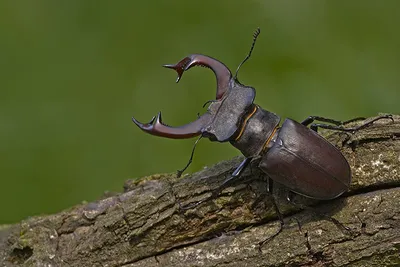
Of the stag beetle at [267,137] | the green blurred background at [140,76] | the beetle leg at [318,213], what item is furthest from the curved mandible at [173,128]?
the green blurred background at [140,76]

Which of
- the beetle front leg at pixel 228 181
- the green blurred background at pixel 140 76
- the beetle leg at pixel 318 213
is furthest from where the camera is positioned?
the green blurred background at pixel 140 76

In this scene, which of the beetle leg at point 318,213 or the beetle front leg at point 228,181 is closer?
the beetle leg at point 318,213

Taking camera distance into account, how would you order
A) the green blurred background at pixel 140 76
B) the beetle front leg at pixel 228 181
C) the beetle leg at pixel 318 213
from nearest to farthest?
the beetle leg at pixel 318 213
the beetle front leg at pixel 228 181
the green blurred background at pixel 140 76

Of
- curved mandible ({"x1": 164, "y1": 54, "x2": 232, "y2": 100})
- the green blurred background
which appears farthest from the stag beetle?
the green blurred background

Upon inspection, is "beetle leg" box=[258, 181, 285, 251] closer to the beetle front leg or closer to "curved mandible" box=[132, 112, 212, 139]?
the beetle front leg

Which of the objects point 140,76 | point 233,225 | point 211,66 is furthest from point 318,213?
point 140,76

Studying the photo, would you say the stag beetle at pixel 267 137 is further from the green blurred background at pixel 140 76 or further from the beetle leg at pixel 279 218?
the green blurred background at pixel 140 76

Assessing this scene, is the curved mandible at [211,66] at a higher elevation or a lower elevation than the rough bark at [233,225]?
higher
